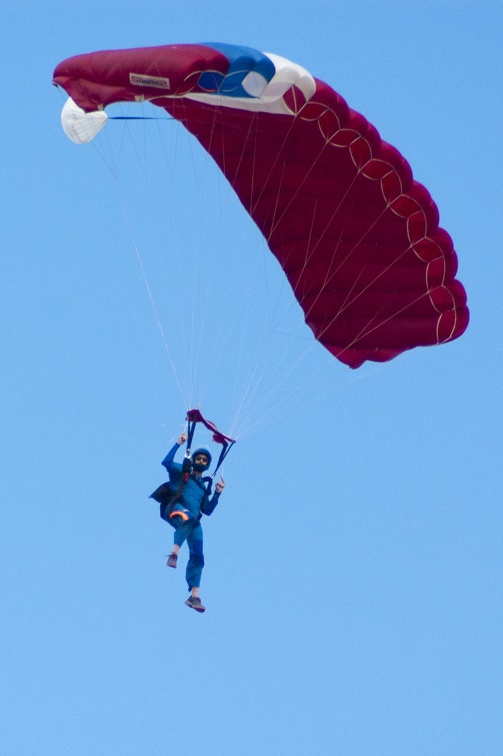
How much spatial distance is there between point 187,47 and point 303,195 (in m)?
3.07

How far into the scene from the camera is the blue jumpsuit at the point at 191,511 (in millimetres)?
18359

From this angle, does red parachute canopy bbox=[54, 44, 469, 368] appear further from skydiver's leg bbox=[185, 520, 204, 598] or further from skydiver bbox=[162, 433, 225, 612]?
skydiver's leg bbox=[185, 520, 204, 598]

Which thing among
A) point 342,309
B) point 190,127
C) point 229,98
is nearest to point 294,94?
point 229,98

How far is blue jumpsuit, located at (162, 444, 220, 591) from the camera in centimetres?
1836

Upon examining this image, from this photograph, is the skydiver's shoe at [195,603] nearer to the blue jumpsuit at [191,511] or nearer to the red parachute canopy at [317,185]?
the blue jumpsuit at [191,511]

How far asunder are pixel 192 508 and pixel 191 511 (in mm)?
34

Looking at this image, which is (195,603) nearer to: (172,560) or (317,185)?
(172,560)

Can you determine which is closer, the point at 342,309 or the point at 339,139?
the point at 339,139

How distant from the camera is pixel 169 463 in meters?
18.4

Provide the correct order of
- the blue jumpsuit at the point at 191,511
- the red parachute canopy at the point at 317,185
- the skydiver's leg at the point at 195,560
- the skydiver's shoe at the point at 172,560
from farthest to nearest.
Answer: the skydiver's leg at the point at 195,560 → the blue jumpsuit at the point at 191,511 → the skydiver's shoe at the point at 172,560 → the red parachute canopy at the point at 317,185

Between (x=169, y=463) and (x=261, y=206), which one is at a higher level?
(x=261, y=206)

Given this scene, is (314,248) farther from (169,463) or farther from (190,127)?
(169,463)

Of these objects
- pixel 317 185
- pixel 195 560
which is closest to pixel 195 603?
pixel 195 560

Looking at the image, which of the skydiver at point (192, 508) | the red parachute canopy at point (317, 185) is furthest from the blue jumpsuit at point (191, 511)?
the red parachute canopy at point (317, 185)
